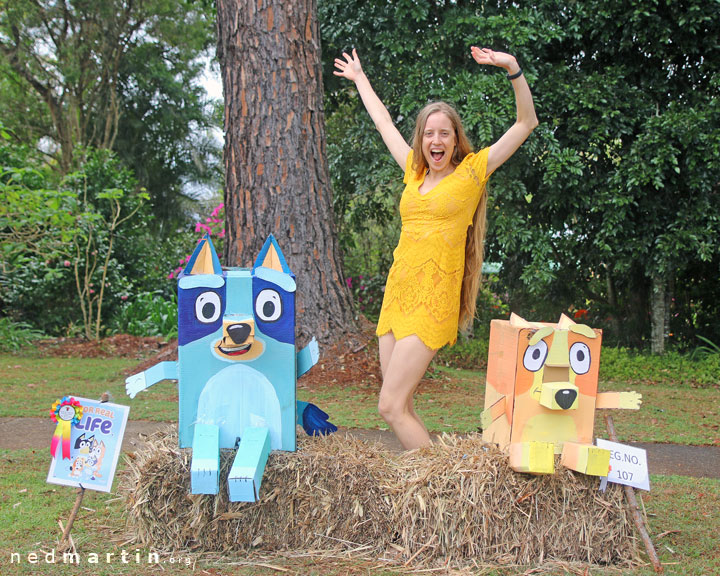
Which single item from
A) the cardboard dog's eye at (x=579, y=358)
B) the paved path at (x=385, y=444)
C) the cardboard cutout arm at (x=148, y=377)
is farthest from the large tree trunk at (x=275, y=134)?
the cardboard dog's eye at (x=579, y=358)

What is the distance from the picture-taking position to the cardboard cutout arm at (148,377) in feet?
10.5

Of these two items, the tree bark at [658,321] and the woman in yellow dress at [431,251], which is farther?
Result: the tree bark at [658,321]

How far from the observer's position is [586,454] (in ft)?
9.72

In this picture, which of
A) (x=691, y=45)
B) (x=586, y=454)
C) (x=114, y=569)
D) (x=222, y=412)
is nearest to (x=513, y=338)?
(x=586, y=454)

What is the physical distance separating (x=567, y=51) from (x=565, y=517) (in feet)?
23.7

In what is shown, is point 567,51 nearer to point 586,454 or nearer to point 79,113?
point 586,454

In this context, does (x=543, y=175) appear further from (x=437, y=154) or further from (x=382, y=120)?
(x=437, y=154)

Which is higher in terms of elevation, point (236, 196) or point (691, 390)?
point (236, 196)

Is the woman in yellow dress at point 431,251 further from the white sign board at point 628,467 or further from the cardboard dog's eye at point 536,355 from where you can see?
the white sign board at point 628,467

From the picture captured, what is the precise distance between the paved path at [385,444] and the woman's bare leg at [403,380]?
0.84 metres

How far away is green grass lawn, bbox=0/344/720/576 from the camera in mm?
2908

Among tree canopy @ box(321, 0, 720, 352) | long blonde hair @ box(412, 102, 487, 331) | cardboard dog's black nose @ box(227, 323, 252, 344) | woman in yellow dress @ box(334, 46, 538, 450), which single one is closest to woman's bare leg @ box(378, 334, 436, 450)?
woman in yellow dress @ box(334, 46, 538, 450)

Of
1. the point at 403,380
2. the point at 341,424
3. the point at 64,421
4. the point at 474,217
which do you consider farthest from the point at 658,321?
the point at 64,421

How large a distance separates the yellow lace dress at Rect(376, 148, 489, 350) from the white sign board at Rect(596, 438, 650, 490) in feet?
2.99
